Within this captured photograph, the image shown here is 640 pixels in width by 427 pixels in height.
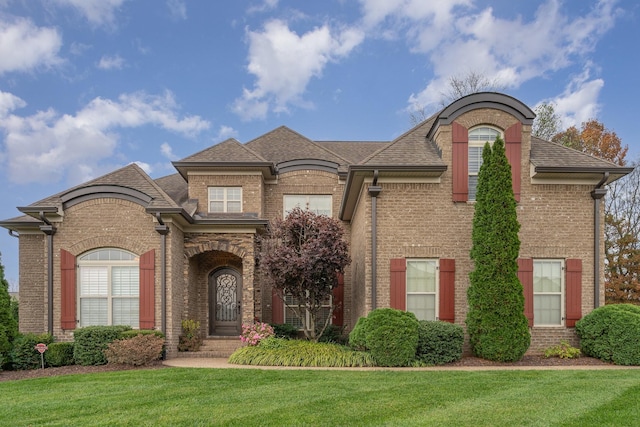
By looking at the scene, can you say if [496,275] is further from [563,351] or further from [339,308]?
[339,308]

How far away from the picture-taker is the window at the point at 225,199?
14.2 meters

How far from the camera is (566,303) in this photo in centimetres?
1065

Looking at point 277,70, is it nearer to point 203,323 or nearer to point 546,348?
point 203,323

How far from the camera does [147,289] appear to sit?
443 inches

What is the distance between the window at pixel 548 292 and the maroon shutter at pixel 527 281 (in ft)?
0.64

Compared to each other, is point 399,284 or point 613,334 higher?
point 399,284

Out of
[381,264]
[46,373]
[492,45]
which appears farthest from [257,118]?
[46,373]

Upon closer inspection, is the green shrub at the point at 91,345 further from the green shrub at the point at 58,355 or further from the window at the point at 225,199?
the window at the point at 225,199

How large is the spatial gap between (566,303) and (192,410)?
9198 millimetres

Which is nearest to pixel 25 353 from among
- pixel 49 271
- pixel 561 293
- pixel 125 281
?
pixel 49 271

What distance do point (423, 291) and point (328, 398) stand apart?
5020mm

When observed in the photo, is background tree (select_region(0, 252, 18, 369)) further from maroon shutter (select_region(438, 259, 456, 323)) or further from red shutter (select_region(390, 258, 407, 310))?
maroon shutter (select_region(438, 259, 456, 323))

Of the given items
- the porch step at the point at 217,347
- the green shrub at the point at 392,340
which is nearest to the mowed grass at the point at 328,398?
the green shrub at the point at 392,340

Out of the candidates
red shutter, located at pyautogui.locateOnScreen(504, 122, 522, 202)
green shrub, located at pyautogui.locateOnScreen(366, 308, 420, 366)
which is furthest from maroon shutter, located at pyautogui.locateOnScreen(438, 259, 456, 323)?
red shutter, located at pyautogui.locateOnScreen(504, 122, 522, 202)
